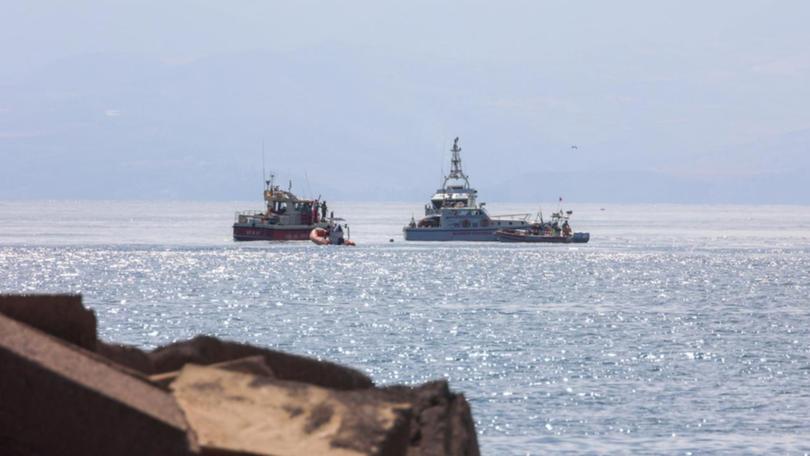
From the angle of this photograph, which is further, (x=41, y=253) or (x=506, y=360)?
(x=41, y=253)

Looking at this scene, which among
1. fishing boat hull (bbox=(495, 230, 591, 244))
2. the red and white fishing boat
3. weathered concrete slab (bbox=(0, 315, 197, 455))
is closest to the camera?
weathered concrete slab (bbox=(0, 315, 197, 455))

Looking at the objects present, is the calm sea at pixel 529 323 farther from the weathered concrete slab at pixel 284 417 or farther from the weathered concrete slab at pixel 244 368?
the weathered concrete slab at pixel 284 417

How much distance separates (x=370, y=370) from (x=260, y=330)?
43.3ft

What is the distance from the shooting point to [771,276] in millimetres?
80062

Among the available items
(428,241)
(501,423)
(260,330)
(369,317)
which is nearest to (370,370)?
(501,423)

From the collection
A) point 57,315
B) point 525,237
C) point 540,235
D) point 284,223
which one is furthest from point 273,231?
point 57,315

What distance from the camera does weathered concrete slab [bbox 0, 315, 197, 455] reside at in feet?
18.3

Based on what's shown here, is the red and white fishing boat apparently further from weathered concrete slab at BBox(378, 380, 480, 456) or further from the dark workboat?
weathered concrete slab at BBox(378, 380, 480, 456)

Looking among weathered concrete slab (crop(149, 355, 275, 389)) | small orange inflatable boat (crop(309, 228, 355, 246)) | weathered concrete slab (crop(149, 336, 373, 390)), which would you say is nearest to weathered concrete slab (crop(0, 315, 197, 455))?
weathered concrete slab (crop(149, 355, 275, 389))

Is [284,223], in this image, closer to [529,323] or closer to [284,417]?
[529,323]

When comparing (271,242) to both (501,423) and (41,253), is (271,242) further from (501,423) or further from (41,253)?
(501,423)

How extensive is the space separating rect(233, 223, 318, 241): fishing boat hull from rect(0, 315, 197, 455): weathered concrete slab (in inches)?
4384

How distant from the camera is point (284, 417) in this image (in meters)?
6.19

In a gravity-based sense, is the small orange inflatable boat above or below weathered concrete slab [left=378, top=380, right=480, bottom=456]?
below
